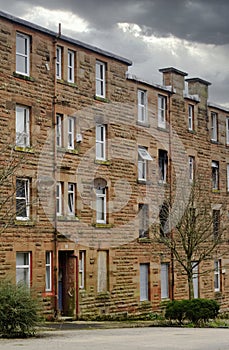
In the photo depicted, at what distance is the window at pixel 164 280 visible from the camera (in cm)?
4325

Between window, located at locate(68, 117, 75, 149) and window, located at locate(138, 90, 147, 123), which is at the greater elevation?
window, located at locate(138, 90, 147, 123)

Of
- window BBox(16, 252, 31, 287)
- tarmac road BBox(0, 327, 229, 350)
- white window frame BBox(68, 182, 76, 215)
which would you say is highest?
white window frame BBox(68, 182, 76, 215)

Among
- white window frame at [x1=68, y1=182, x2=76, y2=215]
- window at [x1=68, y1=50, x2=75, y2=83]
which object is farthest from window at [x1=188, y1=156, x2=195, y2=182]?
window at [x1=68, y1=50, x2=75, y2=83]

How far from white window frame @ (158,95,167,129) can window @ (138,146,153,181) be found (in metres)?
2.40

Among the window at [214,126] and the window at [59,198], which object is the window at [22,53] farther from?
the window at [214,126]

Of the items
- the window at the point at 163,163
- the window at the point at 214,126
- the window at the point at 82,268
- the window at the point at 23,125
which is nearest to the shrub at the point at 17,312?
the window at the point at 23,125

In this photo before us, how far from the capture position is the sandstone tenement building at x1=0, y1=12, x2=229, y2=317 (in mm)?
33312

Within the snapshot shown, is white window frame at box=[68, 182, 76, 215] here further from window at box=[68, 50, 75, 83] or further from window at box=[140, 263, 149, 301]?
window at box=[140, 263, 149, 301]

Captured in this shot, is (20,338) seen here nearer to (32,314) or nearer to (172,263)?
(32,314)

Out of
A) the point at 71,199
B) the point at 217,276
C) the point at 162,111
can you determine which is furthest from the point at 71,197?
the point at 217,276

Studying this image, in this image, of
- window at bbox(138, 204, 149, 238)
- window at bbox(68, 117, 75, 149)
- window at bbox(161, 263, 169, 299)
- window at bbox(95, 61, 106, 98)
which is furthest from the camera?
window at bbox(161, 263, 169, 299)

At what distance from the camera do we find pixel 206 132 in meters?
48.6

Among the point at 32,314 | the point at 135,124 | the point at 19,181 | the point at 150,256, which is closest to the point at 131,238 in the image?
the point at 150,256

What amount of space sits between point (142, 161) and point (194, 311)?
12.4 m
